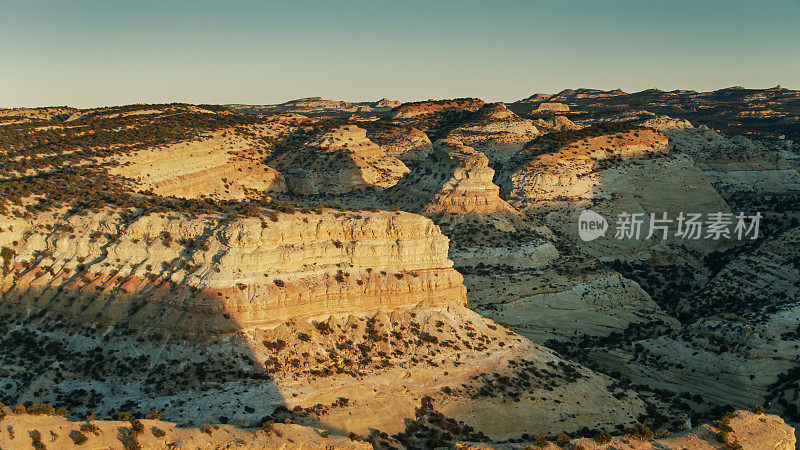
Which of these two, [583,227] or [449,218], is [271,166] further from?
[583,227]

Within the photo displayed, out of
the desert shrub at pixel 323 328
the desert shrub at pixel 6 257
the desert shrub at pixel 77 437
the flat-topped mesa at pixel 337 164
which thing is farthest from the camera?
the flat-topped mesa at pixel 337 164

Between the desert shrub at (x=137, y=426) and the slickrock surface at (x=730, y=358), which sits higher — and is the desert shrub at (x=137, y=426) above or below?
above

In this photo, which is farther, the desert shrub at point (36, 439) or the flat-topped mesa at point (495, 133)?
the flat-topped mesa at point (495, 133)

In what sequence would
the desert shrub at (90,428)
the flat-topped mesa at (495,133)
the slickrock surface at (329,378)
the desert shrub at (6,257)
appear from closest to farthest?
the desert shrub at (90,428), the slickrock surface at (329,378), the desert shrub at (6,257), the flat-topped mesa at (495,133)

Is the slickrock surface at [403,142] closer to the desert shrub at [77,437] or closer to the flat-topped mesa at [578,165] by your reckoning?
the flat-topped mesa at [578,165]

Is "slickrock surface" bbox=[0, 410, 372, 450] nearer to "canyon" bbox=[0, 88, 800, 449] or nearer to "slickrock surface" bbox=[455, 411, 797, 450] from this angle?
"canyon" bbox=[0, 88, 800, 449]

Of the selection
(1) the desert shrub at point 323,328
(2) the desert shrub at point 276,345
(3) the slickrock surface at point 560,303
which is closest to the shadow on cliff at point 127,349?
(2) the desert shrub at point 276,345

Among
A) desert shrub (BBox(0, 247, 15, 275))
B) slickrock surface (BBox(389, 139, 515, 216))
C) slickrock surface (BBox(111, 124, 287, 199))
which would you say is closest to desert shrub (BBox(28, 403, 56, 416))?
desert shrub (BBox(0, 247, 15, 275))
